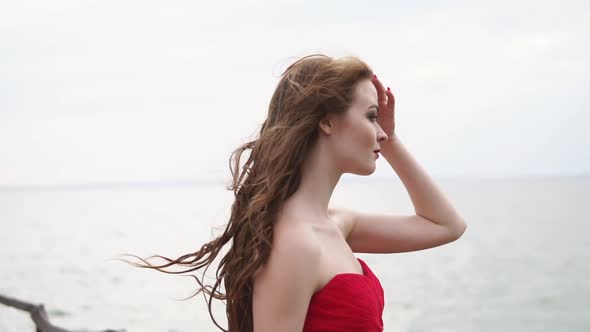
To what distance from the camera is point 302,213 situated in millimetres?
2396

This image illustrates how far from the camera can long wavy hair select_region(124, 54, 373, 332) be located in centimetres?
236

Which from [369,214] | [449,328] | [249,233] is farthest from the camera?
[449,328]

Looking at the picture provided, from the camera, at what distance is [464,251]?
1865 inches

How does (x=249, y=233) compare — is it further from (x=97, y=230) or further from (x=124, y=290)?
(x=97, y=230)

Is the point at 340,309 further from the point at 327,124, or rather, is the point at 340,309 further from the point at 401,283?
the point at 401,283

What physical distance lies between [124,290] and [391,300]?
→ 10932 mm

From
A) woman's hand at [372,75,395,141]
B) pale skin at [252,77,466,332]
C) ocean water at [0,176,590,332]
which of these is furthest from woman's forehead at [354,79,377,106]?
ocean water at [0,176,590,332]

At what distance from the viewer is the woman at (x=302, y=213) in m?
2.27

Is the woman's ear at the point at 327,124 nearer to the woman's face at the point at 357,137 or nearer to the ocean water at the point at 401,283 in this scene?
the woman's face at the point at 357,137

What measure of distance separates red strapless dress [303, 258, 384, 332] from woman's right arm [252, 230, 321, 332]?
0.17ft

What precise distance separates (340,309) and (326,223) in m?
0.29

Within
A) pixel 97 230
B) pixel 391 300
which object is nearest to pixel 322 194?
pixel 391 300

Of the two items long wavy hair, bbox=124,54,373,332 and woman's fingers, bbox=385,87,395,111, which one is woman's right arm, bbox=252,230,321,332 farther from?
woman's fingers, bbox=385,87,395,111

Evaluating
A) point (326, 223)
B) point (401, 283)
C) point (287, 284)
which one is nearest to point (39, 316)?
point (326, 223)
